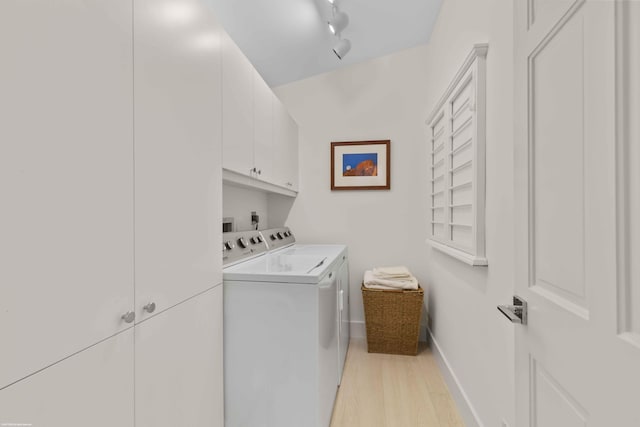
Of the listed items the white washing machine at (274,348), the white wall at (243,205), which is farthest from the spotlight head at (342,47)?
the white washing machine at (274,348)

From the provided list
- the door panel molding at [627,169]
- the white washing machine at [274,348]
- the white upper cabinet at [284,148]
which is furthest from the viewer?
the white upper cabinet at [284,148]

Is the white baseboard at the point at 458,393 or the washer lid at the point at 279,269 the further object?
the white baseboard at the point at 458,393

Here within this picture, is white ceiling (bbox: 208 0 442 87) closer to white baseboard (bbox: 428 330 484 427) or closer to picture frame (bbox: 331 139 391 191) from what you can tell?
picture frame (bbox: 331 139 391 191)

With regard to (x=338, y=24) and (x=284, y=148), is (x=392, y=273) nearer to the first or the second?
(x=284, y=148)

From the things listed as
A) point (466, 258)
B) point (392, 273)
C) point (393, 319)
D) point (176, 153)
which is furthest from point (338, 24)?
point (393, 319)

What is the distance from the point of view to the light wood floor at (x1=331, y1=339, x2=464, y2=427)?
177 centimetres

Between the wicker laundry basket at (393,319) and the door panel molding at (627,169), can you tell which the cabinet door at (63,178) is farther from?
the wicker laundry basket at (393,319)

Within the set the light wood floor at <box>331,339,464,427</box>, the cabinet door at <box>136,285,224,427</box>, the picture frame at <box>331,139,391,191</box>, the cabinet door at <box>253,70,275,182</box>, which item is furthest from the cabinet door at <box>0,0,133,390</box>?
the picture frame at <box>331,139,391,191</box>

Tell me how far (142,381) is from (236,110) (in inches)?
51.1

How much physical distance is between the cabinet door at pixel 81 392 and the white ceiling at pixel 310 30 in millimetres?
1841

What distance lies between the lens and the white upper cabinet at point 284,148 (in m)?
2.38

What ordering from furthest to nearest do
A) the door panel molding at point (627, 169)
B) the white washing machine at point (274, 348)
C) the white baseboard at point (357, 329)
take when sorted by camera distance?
the white baseboard at point (357, 329) < the white washing machine at point (274, 348) < the door panel molding at point (627, 169)

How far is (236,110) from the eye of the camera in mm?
1649

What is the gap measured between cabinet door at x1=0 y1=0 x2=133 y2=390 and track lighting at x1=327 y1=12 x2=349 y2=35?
167cm
